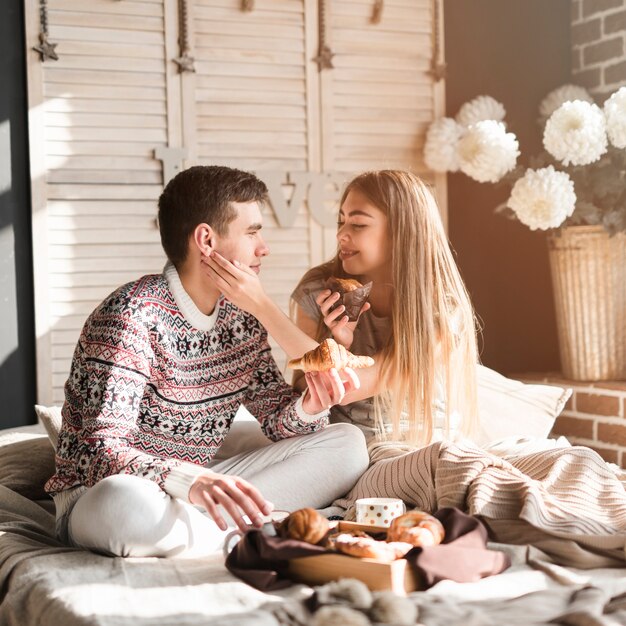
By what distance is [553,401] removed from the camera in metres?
3.07

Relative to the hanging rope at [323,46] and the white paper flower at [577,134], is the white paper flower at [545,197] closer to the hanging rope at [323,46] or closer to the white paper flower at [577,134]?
the white paper flower at [577,134]

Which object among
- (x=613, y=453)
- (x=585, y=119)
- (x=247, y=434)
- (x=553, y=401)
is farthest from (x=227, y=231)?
(x=613, y=453)

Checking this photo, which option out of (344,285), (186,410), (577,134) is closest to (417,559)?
(186,410)

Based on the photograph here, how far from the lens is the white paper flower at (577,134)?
3246mm

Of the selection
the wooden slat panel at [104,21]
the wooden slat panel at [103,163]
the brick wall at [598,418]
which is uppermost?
the wooden slat panel at [104,21]

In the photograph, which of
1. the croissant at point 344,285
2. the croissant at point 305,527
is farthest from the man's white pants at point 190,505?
the croissant at point 344,285

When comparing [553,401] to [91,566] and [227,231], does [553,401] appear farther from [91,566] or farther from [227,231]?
[91,566]

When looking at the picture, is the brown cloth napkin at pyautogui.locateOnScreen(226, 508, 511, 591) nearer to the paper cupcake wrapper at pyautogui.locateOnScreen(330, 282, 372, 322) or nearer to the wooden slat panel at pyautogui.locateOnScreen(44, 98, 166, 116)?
the paper cupcake wrapper at pyautogui.locateOnScreen(330, 282, 372, 322)

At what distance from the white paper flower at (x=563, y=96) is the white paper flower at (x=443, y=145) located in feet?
1.21

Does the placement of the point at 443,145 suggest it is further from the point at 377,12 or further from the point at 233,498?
the point at 233,498

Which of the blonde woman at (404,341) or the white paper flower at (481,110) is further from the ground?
the white paper flower at (481,110)

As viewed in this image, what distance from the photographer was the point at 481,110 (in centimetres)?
383

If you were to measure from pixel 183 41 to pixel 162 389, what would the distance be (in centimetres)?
193

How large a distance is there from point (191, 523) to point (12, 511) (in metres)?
0.57
